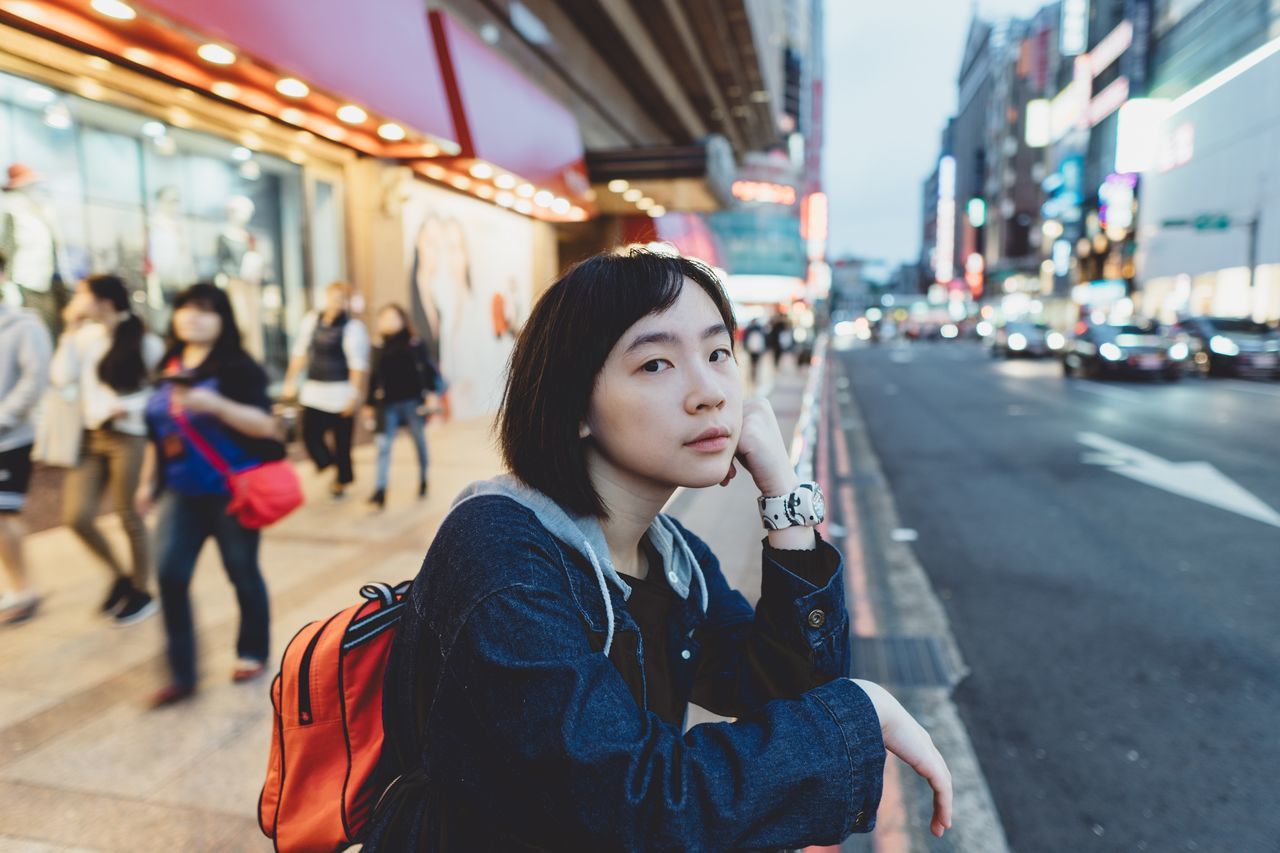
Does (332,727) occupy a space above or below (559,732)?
below

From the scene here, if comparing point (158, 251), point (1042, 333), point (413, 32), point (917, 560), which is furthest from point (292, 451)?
point (1042, 333)

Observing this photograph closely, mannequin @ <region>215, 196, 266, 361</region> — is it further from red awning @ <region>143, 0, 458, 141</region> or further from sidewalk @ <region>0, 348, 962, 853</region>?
sidewalk @ <region>0, 348, 962, 853</region>

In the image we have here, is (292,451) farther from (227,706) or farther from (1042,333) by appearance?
(1042,333)

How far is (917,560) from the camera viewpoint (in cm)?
619

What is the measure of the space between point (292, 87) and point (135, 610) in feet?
14.2

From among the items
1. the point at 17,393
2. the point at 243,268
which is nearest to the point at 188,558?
the point at 17,393

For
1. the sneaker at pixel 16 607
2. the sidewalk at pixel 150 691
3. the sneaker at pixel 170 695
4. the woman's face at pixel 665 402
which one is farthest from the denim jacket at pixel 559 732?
the sneaker at pixel 16 607

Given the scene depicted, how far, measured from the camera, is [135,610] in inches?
180

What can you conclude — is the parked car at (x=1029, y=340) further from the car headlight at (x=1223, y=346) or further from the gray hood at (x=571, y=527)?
the gray hood at (x=571, y=527)

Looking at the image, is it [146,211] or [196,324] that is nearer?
[196,324]

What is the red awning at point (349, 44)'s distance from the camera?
18.1ft

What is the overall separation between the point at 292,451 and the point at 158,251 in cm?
239

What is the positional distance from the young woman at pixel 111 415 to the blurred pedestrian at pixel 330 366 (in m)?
2.30

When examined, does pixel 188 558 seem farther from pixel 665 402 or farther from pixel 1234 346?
pixel 1234 346
